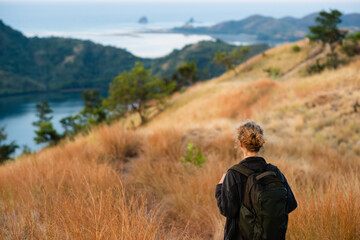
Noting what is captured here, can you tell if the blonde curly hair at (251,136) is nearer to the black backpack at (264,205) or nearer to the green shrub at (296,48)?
the black backpack at (264,205)

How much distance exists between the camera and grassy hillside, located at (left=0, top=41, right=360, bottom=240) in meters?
2.56

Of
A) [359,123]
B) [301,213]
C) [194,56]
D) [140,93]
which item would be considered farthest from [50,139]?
[194,56]

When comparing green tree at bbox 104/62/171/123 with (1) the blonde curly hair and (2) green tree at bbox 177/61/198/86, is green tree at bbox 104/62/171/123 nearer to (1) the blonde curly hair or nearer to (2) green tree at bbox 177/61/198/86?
(2) green tree at bbox 177/61/198/86

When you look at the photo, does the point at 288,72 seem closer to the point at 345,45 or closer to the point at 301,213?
the point at 345,45

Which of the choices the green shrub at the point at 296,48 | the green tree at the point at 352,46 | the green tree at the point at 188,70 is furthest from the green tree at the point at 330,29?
the green tree at the point at 188,70

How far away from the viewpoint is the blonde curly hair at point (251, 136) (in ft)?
6.78

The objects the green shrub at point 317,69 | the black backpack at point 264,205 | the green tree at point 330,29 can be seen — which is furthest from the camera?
the green tree at point 330,29

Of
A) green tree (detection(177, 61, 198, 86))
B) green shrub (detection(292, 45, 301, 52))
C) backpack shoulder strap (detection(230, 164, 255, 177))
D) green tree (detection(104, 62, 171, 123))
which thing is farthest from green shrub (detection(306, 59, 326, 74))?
green tree (detection(177, 61, 198, 86))

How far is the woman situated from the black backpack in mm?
56

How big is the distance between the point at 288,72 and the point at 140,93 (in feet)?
73.9

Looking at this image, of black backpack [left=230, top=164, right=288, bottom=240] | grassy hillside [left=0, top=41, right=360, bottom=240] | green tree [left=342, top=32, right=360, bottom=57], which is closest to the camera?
black backpack [left=230, top=164, right=288, bottom=240]

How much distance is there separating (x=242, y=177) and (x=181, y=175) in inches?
111

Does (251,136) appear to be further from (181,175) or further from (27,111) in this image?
(27,111)

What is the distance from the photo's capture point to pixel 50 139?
3959 cm
